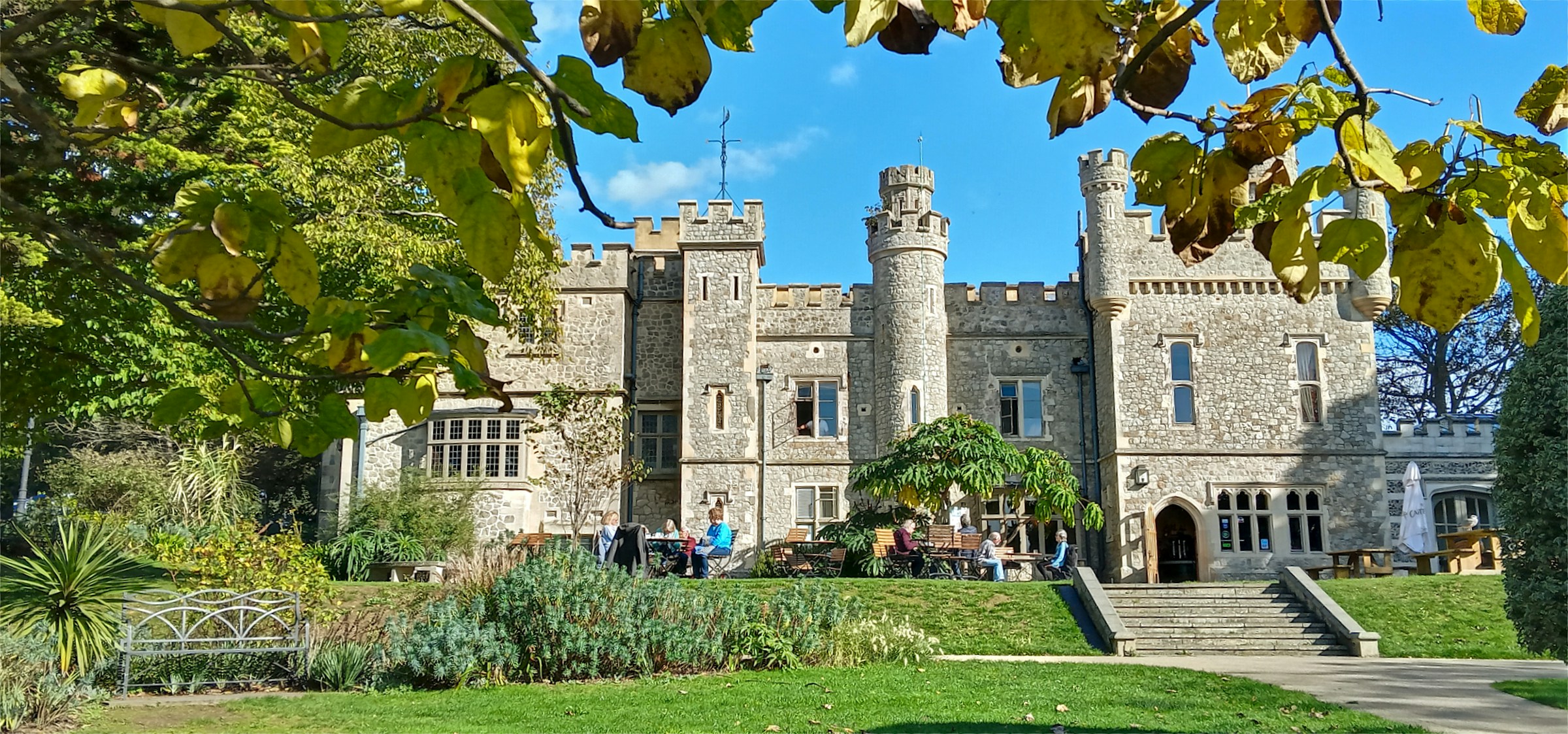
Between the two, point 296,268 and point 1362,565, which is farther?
point 1362,565

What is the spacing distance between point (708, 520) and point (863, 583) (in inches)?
281

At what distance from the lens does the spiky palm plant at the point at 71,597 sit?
28.4ft

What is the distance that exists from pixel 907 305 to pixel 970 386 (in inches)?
82.3

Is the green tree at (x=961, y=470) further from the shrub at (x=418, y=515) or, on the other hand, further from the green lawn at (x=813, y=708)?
the green lawn at (x=813, y=708)

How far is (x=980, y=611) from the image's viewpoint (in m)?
13.6

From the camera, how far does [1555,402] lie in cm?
726

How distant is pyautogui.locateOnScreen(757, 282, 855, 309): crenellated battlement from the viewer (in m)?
23.2

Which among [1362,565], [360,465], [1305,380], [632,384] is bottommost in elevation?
[1362,565]

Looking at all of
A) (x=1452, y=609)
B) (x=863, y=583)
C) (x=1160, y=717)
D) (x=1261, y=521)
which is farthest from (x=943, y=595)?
(x=1261, y=521)

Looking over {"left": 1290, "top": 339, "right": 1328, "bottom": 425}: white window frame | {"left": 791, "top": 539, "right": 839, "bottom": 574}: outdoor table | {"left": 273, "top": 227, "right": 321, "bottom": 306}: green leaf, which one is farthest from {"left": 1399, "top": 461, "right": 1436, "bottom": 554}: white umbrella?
{"left": 273, "top": 227, "right": 321, "bottom": 306}: green leaf

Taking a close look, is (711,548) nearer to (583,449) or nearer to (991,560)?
(583,449)

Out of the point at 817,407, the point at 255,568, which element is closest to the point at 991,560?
the point at 817,407

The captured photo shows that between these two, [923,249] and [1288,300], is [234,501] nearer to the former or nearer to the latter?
[923,249]

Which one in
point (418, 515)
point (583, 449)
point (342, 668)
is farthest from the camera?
point (418, 515)
